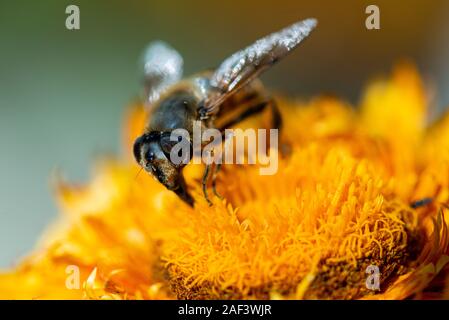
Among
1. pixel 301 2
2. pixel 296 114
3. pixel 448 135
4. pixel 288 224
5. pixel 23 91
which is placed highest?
pixel 301 2

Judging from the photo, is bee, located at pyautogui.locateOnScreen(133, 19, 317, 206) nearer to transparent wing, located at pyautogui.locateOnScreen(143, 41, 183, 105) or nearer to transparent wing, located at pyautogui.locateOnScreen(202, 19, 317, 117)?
transparent wing, located at pyautogui.locateOnScreen(202, 19, 317, 117)

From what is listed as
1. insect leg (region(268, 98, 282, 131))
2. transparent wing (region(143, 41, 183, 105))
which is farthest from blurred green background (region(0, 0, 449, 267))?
insect leg (region(268, 98, 282, 131))

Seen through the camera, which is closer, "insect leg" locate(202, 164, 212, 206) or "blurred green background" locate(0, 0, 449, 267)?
"insect leg" locate(202, 164, 212, 206)

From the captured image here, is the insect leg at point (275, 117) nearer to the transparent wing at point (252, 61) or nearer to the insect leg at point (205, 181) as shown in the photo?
the transparent wing at point (252, 61)

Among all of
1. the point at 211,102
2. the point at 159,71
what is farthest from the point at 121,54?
the point at 211,102

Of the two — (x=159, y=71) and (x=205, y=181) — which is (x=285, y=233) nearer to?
(x=205, y=181)

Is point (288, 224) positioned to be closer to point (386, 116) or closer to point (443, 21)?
point (386, 116)

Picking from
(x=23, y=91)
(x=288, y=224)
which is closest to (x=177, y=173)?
(x=288, y=224)

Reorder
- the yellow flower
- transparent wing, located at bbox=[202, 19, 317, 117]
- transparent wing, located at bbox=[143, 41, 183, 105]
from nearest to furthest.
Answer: the yellow flower < transparent wing, located at bbox=[202, 19, 317, 117] < transparent wing, located at bbox=[143, 41, 183, 105]

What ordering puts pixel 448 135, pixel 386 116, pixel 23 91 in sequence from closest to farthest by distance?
pixel 448 135
pixel 386 116
pixel 23 91
